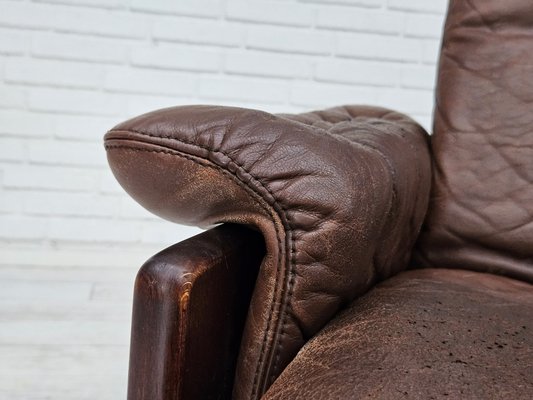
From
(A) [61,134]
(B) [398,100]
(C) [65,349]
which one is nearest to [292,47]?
(B) [398,100]

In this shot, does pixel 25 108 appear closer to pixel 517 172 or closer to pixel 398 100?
pixel 398 100

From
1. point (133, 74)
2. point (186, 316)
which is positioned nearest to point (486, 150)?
point (186, 316)

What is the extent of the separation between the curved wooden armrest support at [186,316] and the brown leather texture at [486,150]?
43 cm

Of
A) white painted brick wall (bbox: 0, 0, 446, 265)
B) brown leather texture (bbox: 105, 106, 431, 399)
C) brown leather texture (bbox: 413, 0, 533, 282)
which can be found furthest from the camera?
white painted brick wall (bbox: 0, 0, 446, 265)

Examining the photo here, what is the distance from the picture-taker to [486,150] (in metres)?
1.05

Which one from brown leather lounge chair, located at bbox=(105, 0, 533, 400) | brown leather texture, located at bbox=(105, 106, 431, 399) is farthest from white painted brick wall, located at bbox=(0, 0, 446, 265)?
brown leather texture, located at bbox=(105, 106, 431, 399)

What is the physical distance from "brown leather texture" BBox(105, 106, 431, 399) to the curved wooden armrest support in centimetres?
3

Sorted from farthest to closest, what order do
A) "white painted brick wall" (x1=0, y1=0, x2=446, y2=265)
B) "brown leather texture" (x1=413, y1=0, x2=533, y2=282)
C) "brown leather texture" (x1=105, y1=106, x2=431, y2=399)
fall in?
Result: "white painted brick wall" (x1=0, y1=0, x2=446, y2=265)
"brown leather texture" (x1=413, y1=0, x2=533, y2=282)
"brown leather texture" (x1=105, y1=106, x2=431, y2=399)

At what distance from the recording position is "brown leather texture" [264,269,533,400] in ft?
1.86

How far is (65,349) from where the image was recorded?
165 centimetres

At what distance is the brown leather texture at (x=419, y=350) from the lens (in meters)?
0.57

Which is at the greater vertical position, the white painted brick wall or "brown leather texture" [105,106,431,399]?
"brown leather texture" [105,106,431,399]

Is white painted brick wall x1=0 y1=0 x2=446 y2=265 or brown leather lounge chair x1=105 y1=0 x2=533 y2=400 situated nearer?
brown leather lounge chair x1=105 y1=0 x2=533 y2=400

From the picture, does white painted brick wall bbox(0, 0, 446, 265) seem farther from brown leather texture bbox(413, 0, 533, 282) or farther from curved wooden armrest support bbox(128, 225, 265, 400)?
curved wooden armrest support bbox(128, 225, 265, 400)
